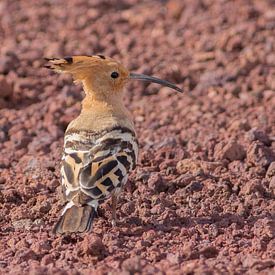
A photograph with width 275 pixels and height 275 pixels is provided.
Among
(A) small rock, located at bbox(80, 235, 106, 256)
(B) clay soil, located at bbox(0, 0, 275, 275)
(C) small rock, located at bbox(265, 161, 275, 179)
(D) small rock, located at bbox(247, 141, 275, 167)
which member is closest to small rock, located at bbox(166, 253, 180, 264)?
(B) clay soil, located at bbox(0, 0, 275, 275)

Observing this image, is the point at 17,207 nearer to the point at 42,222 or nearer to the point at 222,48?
the point at 42,222

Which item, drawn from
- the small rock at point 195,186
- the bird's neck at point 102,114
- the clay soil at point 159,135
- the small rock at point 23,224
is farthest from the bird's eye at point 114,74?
the small rock at point 23,224

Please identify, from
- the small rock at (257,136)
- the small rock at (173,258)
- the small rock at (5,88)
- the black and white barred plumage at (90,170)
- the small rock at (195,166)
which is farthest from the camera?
the small rock at (5,88)

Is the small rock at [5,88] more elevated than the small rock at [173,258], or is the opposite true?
the small rock at [5,88]

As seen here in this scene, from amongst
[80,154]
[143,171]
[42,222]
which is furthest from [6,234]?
[143,171]

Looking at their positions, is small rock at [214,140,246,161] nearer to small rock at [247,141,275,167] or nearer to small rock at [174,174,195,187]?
small rock at [247,141,275,167]

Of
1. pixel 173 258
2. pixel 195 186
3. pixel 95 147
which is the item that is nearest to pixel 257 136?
pixel 195 186

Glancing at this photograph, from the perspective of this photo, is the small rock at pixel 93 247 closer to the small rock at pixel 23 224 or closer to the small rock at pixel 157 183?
the small rock at pixel 23 224
